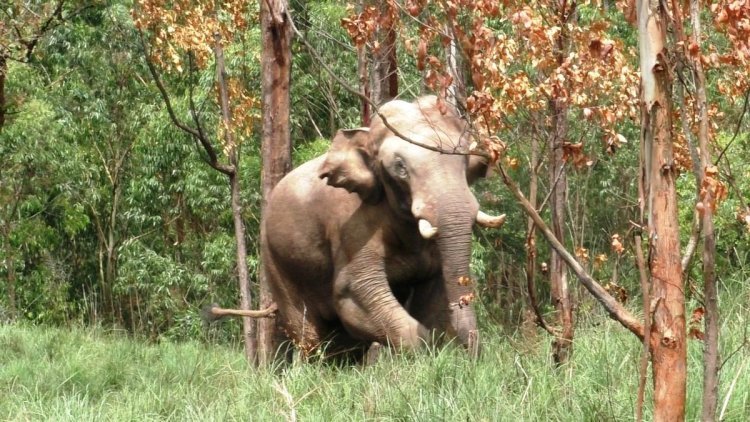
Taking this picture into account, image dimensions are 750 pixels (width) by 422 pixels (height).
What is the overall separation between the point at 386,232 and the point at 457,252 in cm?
62

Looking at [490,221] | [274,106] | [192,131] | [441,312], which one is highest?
[274,106]

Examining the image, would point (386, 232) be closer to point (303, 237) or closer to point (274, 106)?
point (303, 237)

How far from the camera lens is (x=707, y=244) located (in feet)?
14.4

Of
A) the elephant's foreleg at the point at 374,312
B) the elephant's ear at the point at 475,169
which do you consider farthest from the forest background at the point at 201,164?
the elephant's ear at the point at 475,169

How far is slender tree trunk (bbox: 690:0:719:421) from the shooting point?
171 inches

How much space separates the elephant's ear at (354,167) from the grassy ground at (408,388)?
45.0 inches

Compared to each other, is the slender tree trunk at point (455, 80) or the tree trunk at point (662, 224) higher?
the slender tree trunk at point (455, 80)

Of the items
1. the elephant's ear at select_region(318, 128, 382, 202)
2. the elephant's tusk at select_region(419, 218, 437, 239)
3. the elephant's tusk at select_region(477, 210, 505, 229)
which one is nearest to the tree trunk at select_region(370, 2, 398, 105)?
the elephant's ear at select_region(318, 128, 382, 202)

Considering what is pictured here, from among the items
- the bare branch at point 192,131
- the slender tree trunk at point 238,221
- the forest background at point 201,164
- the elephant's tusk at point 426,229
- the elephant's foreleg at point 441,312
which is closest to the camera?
the elephant's tusk at point 426,229

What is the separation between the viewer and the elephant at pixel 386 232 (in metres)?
8.51

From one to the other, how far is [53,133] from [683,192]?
10.4 meters

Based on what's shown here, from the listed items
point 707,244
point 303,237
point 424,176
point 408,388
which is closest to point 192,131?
point 303,237

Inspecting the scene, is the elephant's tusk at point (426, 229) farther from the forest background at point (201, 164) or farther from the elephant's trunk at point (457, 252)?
the forest background at point (201, 164)

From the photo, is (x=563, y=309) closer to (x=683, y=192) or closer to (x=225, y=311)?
(x=225, y=311)
